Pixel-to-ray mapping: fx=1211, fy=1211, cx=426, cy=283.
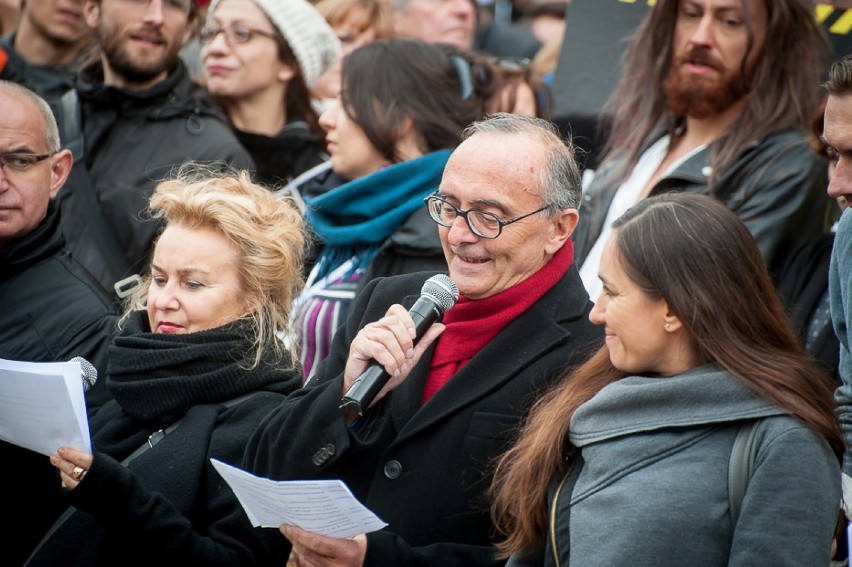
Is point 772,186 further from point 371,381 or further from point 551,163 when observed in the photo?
point 371,381

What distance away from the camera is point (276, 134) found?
6.27 m

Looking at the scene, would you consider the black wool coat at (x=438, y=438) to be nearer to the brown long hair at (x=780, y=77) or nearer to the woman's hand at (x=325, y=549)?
the woman's hand at (x=325, y=549)

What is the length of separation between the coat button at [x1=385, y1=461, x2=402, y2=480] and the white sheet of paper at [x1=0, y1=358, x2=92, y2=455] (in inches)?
31.7

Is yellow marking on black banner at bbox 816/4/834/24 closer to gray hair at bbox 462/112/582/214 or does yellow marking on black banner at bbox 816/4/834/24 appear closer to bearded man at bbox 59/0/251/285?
gray hair at bbox 462/112/582/214

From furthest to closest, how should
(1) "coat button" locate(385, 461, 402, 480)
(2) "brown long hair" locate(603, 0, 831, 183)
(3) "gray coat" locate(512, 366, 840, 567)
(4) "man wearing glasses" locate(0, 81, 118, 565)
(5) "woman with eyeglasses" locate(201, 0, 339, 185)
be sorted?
(5) "woman with eyeglasses" locate(201, 0, 339, 185)
(2) "brown long hair" locate(603, 0, 831, 183)
(4) "man wearing glasses" locate(0, 81, 118, 565)
(1) "coat button" locate(385, 461, 402, 480)
(3) "gray coat" locate(512, 366, 840, 567)

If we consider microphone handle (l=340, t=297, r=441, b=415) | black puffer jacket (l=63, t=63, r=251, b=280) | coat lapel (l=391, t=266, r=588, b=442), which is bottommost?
black puffer jacket (l=63, t=63, r=251, b=280)

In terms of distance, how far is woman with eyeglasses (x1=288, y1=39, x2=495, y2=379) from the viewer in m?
4.78

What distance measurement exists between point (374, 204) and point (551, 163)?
1490 mm

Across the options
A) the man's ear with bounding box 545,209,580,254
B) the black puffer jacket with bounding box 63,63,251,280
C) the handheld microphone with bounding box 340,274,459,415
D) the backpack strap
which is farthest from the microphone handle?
the black puffer jacket with bounding box 63,63,251,280

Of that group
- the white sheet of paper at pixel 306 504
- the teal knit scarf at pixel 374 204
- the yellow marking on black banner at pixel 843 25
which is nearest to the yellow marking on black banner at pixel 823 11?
the yellow marking on black banner at pixel 843 25

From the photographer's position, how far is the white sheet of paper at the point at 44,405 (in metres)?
3.20

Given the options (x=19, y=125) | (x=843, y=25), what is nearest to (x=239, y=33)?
(x=19, y=125)

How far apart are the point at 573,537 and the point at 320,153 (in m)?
3.75

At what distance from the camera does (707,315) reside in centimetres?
283
